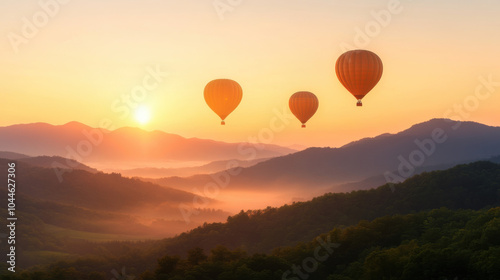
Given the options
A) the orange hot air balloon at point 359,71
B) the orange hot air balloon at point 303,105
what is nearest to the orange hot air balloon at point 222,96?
the orange hot air balloon at point 303,105

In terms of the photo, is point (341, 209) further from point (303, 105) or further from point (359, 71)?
point (359, 71)

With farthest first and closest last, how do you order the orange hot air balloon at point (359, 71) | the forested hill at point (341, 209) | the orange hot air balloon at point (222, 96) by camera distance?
1. the forested hill at point (341, 209)
2. the orange hot air balloon at point (222, 96)
3. the orange hot air balloon at point (359, 71)

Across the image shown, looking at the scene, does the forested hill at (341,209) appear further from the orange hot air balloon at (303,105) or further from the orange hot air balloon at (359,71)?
the orange hot air balloon at (359,71)

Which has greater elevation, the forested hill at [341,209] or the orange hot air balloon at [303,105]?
the orange hot air balloon at [303,105]

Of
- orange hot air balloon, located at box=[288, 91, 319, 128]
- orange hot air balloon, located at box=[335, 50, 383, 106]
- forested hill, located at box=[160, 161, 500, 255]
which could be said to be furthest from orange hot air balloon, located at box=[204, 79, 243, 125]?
forested hill, located at box=[160, 161, 500, 255]

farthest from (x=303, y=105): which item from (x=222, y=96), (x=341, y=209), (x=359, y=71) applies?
(x=341, y=209)

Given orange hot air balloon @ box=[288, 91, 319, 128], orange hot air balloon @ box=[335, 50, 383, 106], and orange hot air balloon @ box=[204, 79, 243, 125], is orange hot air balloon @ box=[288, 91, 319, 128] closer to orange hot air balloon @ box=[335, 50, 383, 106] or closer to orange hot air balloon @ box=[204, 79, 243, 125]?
orange hot air balloon @ box=[204, 79, 243, 125]

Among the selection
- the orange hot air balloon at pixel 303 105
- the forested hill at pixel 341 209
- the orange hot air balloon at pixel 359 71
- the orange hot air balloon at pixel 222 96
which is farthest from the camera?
the forested hill at pixel 341 209
